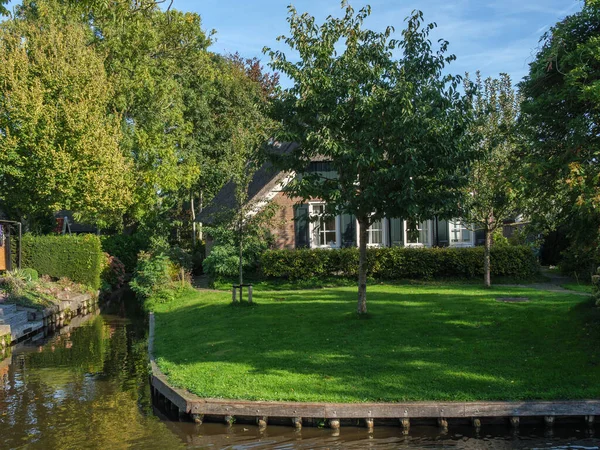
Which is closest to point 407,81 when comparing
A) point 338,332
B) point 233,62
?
point 338,332

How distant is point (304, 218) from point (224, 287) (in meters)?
10.8

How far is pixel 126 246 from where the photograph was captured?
123ft

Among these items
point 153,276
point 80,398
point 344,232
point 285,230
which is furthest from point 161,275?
point 80,398

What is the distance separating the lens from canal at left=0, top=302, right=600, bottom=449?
8.44 metres

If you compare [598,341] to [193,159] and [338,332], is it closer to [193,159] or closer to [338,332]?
[338,332]

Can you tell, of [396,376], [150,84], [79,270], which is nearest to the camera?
[396,376]

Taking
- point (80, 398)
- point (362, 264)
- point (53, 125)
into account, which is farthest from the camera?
point (53, 125)

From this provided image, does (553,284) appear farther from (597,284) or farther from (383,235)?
(597,284)

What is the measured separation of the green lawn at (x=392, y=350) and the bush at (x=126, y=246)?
823 inches

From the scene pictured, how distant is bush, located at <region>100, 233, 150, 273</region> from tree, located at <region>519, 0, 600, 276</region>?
28.9m

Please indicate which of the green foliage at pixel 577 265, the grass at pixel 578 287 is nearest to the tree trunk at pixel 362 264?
the grass at pixel 578 287

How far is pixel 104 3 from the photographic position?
9.27 meters

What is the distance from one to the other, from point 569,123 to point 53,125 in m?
22.1

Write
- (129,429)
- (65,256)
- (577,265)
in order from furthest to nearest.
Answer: (65,256) < (577,265) < (129,429)
